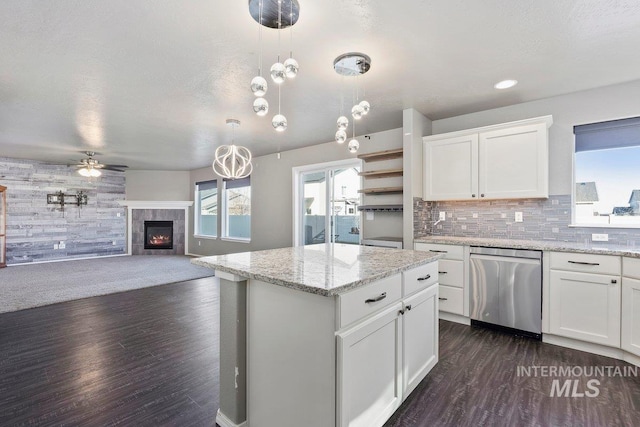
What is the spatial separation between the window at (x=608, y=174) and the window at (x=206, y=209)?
7244 mm

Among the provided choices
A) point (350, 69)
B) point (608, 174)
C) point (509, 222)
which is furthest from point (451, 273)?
point (350, 69)

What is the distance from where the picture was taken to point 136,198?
8.46 meters

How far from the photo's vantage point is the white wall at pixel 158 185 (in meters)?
8.45

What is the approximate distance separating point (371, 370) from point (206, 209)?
25.2 ft

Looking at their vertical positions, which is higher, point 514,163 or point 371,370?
point 514,163

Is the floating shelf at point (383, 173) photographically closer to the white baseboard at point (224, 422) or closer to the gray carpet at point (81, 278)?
the white baseboard at point (224, 422)

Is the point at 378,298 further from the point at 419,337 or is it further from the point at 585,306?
the point at 585,306

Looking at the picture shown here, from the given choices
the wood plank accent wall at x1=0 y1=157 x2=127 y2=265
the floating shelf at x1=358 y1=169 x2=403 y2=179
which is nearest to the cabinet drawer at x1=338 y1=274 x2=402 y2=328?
the floating shelf at x1=358 y1=169 x2=403 y2=179

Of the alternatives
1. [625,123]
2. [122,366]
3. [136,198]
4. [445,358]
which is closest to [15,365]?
[122,366]

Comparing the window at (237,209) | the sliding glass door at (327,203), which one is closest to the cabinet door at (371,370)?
the sliding glass door at (327,203)

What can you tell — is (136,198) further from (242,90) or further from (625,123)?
(625,123)

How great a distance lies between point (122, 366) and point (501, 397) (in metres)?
2.79

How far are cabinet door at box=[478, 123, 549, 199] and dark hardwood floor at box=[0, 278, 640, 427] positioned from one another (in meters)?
1.50

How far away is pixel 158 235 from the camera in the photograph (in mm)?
8656
